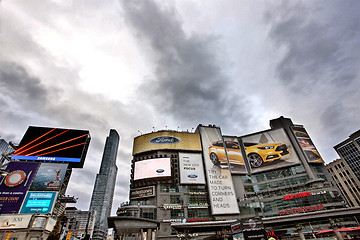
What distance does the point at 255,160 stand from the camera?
81062 millimetres

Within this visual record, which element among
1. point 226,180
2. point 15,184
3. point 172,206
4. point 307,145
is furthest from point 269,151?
point 15,184

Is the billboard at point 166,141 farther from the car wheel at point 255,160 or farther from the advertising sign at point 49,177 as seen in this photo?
the advertising sign at point 49,177

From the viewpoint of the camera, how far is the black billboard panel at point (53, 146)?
50688mm

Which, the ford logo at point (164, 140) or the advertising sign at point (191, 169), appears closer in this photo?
the advertising sign at point (191, 169)

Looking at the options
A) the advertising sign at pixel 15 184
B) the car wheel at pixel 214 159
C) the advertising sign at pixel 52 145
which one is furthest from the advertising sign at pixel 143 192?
the advertising sign at pixel 15 184

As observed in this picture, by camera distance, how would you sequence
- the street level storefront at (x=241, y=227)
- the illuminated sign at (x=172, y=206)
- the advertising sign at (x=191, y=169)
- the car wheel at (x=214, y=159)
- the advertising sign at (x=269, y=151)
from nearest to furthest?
the street level storefront at (x=241, y=227) < the illuminated sign at (x=172, y=206) < the advertising sign at (x=191, y=169) < the car wheel at (x=214, y=159) < the advertising sign at (x=269, y=151)

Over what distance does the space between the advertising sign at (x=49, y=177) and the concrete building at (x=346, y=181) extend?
131642mm

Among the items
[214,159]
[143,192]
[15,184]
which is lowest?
[15,184]

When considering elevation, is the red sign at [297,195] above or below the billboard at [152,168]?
below

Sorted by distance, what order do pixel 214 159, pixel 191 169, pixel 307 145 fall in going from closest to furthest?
1. pixel 191 169
2. pixel 214 159
3. pixel 307 145

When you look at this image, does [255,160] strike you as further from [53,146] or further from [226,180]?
[53,146]

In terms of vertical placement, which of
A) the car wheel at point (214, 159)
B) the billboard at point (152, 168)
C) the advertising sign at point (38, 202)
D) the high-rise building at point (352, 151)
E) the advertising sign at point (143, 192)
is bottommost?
the advertising sign at point (38, 202)

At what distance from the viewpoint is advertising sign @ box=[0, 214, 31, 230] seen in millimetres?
39312

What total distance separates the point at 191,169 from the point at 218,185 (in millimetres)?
11684
